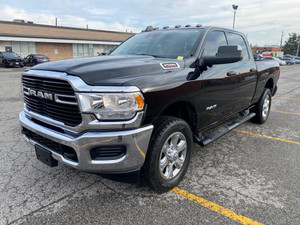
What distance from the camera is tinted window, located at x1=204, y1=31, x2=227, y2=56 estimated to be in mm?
3455

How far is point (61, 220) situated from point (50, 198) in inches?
17.0

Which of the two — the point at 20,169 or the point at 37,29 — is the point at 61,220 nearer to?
the point at 20,169

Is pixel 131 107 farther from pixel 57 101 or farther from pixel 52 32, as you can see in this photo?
pixel 52 32

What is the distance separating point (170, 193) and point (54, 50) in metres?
36.9

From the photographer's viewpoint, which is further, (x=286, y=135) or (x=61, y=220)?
(x=286, y=135)

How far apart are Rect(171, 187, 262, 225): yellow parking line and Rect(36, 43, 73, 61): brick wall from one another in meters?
35.6

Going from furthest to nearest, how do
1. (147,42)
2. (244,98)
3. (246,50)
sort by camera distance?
(246,50), (244,98), (147,42)

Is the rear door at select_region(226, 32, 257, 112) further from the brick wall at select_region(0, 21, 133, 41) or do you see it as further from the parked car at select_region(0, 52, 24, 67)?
the brick wall at select_region(0, 21, 133, 41)

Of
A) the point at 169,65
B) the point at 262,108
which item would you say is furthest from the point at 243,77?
the point at 169,65

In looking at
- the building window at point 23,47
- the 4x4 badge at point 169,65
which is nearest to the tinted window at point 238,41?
the 4x4 badge at point 169,65

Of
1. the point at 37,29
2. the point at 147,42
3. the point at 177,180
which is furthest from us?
the point at 37,29

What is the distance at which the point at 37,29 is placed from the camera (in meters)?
33.8

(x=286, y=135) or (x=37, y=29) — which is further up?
(x=37, y=29)

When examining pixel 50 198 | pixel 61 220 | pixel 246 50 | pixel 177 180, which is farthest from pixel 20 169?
pixel 246 50
